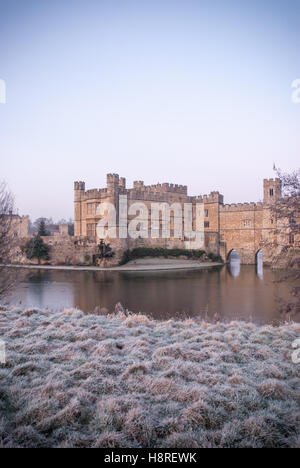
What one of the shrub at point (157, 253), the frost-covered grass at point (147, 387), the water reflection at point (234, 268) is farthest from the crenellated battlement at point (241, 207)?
the frost-covered grass at point (147, 387)

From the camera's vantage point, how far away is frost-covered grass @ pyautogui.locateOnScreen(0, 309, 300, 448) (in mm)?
4070

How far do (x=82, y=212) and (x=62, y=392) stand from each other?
2925cm

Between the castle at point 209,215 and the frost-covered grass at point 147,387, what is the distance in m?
22.4

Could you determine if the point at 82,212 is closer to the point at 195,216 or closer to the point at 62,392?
the point at 195,216

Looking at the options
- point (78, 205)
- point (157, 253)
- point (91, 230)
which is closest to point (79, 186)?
point (78, 205)

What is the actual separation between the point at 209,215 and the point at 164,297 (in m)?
23.7

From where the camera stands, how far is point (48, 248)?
31703 millimetres

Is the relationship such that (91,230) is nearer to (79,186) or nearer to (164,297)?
(79,186)

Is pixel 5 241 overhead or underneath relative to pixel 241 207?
underneath

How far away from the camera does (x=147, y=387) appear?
5.36 meters

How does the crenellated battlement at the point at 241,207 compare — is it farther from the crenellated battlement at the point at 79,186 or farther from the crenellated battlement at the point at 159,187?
the crenellated battlement at the point at 79,186

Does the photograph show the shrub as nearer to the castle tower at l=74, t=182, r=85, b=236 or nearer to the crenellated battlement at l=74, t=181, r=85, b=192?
the castle tower at l=74, t=182, r=85, b=236

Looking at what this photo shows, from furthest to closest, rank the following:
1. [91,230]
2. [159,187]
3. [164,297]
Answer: [159,187] → [91,230] → [164,297]

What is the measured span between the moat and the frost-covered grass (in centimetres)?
244
